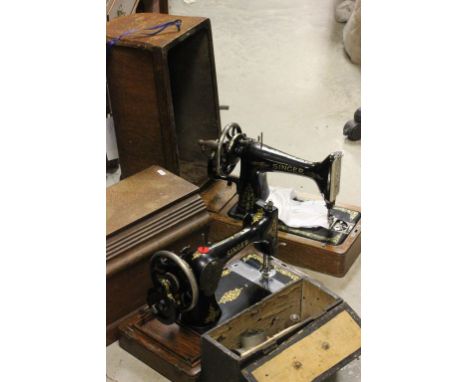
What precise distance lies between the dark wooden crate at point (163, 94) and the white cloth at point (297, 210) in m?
0.40

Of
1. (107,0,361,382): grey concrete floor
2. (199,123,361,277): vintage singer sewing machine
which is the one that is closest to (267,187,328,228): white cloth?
(199,123,361,277): vintage singer sewing machine

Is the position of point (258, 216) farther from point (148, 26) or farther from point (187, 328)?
point (148, 26)

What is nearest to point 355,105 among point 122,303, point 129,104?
point 129,104

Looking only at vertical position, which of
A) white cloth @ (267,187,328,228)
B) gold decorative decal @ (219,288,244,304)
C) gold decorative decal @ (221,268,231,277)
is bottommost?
gold decorative decal @ (219,288,244,304)

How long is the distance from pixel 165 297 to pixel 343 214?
0.96m

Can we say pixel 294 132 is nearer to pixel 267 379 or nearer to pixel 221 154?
pixel 221 154

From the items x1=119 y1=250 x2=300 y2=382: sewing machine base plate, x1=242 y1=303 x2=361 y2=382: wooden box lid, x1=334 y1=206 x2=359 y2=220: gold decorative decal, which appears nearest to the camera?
x1=242 y1=303 x2=361 y2=382: wooden box lid

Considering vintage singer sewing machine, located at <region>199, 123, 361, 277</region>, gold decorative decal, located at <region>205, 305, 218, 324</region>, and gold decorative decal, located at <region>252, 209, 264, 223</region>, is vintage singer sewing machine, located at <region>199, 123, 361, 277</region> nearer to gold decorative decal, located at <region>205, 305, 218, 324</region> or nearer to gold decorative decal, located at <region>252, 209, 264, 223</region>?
gold decorative decal, located at <region>252, 209, 264, 223</region>

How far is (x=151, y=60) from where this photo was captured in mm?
2859

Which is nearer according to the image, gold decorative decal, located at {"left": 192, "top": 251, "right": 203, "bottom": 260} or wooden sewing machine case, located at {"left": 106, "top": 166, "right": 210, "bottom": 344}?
gold decorative decal, located at {"left": 192, "top": 251, "right": 203, "bottom": 260}

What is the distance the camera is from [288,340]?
2100 mm

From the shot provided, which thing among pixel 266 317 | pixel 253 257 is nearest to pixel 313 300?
pixel 266 317

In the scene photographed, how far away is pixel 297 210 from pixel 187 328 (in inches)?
31.1

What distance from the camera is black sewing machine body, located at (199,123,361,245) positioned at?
8.81ft
